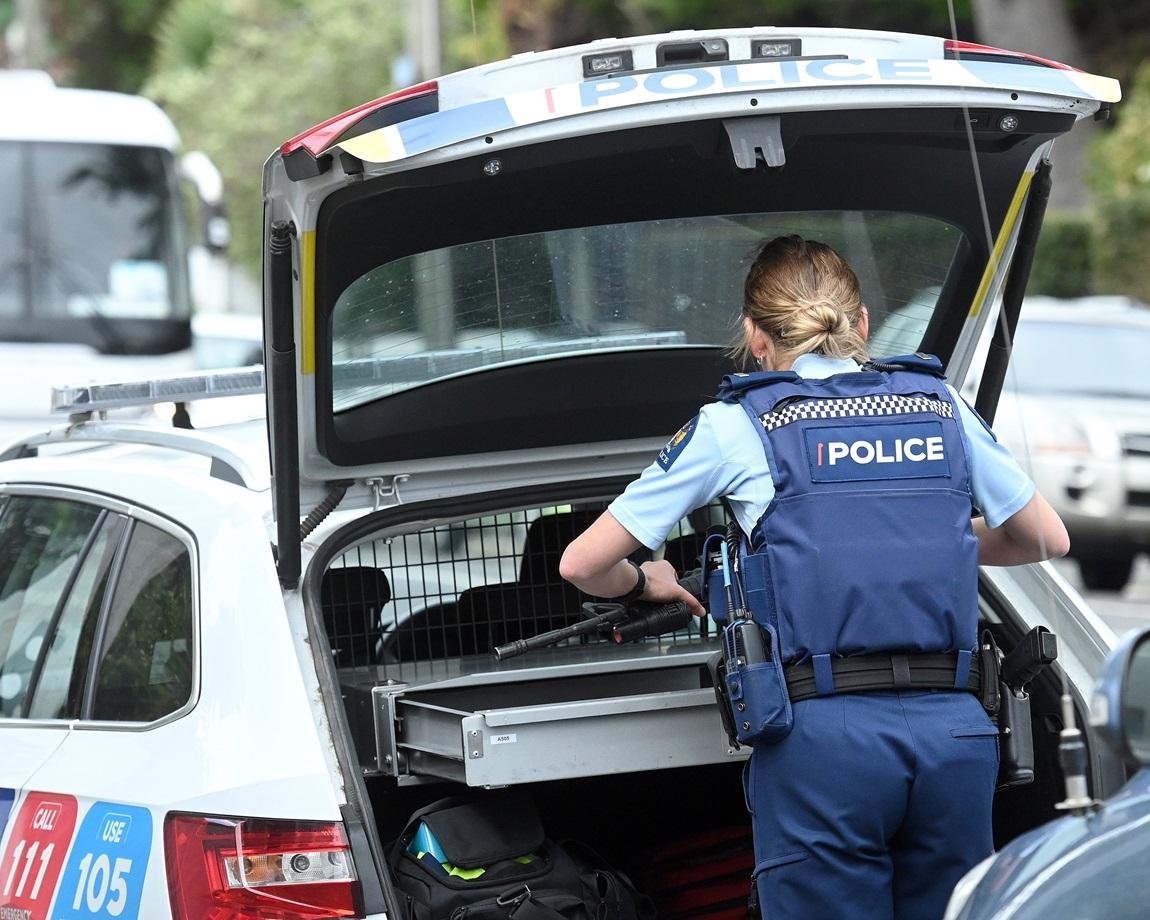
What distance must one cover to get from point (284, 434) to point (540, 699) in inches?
31.5

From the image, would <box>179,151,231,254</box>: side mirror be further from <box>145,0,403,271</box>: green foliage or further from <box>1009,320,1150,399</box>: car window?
<box>145,0,403,271</box>: green foliage

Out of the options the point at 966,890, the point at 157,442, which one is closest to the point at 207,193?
the point at 157,442

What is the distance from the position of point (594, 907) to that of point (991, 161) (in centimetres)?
156

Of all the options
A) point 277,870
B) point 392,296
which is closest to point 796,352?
point 392,296

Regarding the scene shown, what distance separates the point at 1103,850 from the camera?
6.46 feet

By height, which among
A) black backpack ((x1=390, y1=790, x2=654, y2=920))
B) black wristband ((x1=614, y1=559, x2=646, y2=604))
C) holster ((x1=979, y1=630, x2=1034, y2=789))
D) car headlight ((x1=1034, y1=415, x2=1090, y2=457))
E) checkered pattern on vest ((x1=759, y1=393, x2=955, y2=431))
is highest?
car headlight ((x1=1034, y1=415, x2=1090, y2=457))

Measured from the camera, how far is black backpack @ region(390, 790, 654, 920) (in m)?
3.14

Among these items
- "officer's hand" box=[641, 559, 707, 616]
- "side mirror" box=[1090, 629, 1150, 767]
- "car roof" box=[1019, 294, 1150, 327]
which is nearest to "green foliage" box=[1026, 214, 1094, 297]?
"car roof" box=[1019, 294, 1150, 327]

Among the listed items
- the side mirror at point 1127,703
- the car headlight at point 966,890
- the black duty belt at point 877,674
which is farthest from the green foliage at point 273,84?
the side mirror at point 1127,703

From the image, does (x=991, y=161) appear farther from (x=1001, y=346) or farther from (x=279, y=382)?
(x=279, y=382)

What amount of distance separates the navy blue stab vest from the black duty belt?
2cm

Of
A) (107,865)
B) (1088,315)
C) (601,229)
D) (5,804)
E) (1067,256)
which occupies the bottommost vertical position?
(107,865)

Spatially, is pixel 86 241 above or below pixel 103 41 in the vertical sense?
below

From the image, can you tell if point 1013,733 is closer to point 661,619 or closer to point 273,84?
point 661,619
